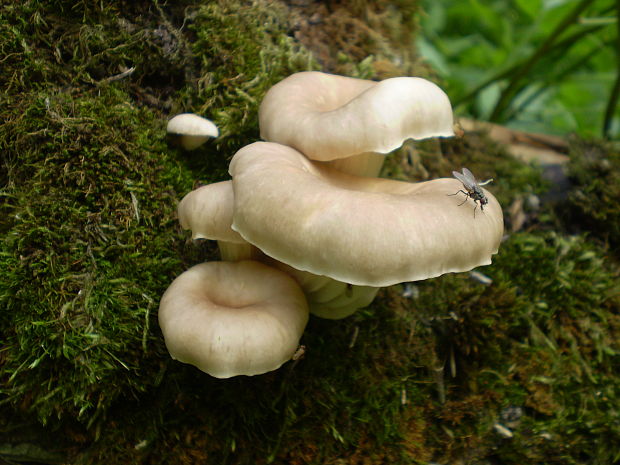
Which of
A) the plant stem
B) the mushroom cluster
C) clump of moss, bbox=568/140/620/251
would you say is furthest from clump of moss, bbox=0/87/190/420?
the plant stem

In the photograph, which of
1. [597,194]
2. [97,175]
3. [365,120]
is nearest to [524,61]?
[597,194]

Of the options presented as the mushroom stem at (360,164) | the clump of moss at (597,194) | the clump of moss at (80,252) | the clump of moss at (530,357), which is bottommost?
the clump of moss at (530,357)

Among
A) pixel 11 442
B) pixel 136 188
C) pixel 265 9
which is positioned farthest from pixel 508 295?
pixel 11 442

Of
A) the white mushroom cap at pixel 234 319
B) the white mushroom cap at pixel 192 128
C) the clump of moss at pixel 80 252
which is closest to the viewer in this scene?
the white mushroom cap at pixel 234 319

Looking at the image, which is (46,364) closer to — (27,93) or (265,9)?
(27,93)

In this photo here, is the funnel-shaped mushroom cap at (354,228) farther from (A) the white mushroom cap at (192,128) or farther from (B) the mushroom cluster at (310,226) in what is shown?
(A) the white mushroom cap at (192,128)

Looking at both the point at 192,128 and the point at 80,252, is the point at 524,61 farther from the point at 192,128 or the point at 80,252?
the point at 80,252

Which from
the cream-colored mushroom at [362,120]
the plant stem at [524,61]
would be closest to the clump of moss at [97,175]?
the cream-colored mushroom at [362,120]
